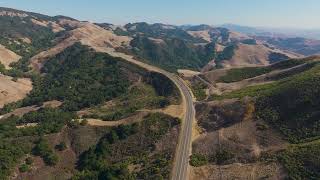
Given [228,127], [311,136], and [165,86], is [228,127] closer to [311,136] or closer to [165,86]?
[311,136]

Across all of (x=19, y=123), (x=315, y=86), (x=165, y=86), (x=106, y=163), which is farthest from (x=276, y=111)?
(x=19, y=123)

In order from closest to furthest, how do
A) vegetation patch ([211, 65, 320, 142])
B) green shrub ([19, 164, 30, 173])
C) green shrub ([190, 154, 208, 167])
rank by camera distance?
green shrub ([190, 154, 208, 167])
vegetation patch ([211, 65, 320, 142])
green shrub ([19, 164, 30, 173])

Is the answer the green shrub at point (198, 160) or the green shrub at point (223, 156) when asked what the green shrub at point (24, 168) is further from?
the green shrub at point (223, 156)

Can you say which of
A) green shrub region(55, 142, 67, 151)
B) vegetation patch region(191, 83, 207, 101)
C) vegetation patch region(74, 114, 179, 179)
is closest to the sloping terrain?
vegetation patch region(74, 114, 179, 179)

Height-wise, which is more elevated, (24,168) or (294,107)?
(294,107)

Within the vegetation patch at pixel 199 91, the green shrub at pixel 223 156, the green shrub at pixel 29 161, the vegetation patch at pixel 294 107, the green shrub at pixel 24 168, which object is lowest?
the green shrub at pixel 24 168

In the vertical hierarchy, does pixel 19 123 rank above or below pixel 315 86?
below

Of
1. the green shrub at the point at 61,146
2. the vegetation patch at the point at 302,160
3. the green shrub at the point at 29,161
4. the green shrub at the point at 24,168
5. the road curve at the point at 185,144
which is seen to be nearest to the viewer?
the vegetation patch at the point at 302,160

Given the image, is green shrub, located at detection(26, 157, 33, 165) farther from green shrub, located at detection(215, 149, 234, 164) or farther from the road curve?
green shrub, located at detection(215, 149, 234, 164)

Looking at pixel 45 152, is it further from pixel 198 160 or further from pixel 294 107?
pixel 294 107

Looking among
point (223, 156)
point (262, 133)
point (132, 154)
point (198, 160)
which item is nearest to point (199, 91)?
point (262, 133)

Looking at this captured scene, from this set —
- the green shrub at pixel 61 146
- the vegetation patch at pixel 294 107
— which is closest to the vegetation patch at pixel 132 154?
the green shrub at pixel 61 146
